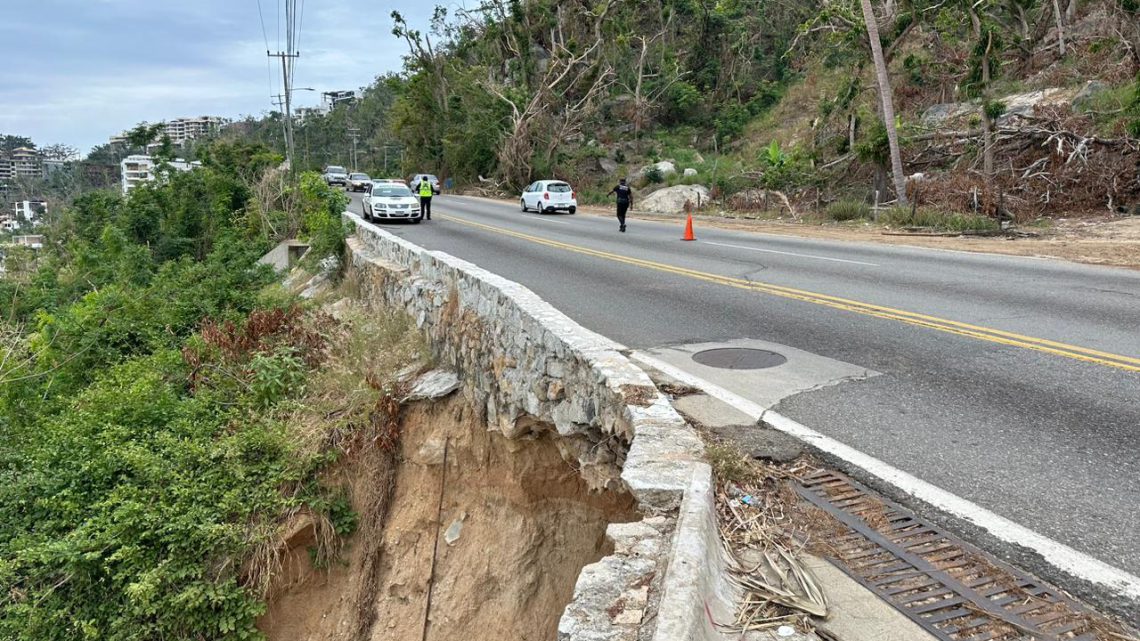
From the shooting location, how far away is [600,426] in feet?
16.6

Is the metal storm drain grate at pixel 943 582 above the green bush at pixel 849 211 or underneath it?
underneath

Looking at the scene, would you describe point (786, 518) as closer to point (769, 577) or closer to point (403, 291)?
point (769, 577)

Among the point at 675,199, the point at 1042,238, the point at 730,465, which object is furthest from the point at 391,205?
the point at 730,465

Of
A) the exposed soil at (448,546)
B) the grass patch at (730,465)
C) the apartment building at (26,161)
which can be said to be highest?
the apartment building at (26,161)

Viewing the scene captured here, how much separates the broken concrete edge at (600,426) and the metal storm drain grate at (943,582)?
0.71 metres

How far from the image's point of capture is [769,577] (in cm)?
323

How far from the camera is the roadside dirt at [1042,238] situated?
43.5 feet

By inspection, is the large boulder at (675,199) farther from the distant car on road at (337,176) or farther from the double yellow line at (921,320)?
the distant car on road at (337,176)

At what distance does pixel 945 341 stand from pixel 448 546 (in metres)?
5.26

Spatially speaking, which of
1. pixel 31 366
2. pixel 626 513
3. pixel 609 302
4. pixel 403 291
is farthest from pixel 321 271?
pixel 626 513

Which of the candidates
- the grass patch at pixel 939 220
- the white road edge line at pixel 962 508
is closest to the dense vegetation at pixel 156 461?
the white road edge line at pixel 962 508

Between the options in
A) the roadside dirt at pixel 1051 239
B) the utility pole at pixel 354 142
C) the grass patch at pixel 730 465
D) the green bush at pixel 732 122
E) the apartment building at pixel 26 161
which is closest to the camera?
the grass patch at pixel 730 465

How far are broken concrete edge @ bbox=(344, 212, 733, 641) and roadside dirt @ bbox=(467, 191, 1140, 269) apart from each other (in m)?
10.5

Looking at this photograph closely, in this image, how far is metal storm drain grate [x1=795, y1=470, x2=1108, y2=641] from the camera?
2857 millimetres
